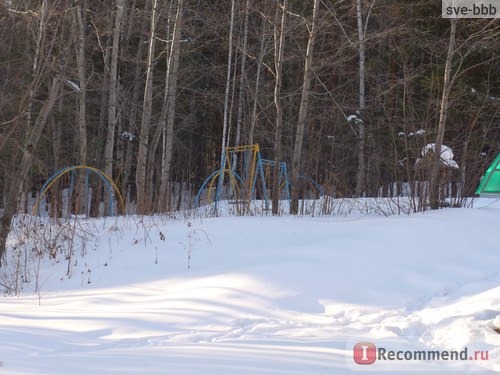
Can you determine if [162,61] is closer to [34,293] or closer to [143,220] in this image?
[143,220]

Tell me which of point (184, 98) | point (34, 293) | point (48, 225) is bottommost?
point (34, 293)

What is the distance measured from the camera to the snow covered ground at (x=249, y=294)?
13.7 ft

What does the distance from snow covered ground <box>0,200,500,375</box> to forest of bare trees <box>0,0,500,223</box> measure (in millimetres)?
1317

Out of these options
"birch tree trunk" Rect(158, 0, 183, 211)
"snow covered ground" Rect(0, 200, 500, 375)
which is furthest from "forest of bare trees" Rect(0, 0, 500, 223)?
"snow covered ground" Rect(0, 200, 500, 375)

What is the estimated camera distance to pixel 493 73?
18406mm

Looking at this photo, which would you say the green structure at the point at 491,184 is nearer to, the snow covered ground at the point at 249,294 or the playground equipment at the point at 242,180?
the snow covered ground at the point at 249,294

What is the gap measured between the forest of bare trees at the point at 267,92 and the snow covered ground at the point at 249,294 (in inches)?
51.8

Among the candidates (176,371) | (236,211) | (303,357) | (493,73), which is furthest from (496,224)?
(493,73)

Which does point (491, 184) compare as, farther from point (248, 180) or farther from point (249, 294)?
point (248, 180)

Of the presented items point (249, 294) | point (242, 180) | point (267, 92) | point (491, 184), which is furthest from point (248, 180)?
point (491, 184)

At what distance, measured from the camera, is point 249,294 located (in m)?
6.21

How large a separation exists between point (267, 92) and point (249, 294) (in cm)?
1530

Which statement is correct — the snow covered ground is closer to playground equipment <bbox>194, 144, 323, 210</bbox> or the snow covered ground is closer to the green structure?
the green structure

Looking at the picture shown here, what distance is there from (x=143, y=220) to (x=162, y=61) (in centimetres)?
1351
